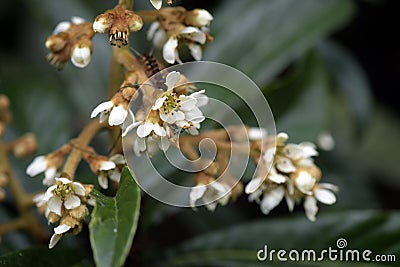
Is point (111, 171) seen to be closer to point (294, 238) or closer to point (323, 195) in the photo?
point (323, 195)

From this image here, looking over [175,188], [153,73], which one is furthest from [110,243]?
[175,188]

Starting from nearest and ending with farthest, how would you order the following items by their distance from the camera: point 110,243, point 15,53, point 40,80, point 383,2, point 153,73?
point 110,243, point 153,73, point 40,80, point 383,2, point 15,53

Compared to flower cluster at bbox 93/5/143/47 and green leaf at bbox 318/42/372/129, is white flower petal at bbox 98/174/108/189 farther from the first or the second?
green leaf at bbox 318/42/372/129

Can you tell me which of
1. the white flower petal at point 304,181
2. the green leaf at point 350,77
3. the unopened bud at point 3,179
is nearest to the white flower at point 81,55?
the unopened bud at point 3,179

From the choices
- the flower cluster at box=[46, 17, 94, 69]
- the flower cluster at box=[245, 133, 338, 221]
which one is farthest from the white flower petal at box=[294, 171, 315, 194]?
the flower cluster at box=[46, 17, 94, 69]

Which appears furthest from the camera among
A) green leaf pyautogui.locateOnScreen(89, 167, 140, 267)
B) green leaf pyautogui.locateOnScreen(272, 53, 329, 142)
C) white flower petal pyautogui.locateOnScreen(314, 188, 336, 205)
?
green leaf pyautogui.locateOnScreen(272, 53, 329, 142)

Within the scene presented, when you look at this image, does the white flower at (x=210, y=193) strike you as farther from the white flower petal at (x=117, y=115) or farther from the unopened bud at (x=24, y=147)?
the unopened bud at (x=24, y=147)

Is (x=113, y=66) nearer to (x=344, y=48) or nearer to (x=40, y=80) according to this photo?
(x=40, y=80)
